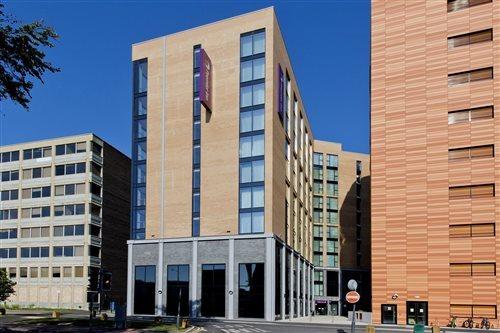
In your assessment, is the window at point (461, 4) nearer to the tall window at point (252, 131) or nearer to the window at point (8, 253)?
the tall window at point (252, 131)

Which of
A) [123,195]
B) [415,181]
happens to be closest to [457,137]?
[415,181]

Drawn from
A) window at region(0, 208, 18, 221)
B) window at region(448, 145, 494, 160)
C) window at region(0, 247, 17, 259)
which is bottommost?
window at region(0, 247, 17, 259)

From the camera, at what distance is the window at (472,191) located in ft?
182

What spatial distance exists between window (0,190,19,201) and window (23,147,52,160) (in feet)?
19.6

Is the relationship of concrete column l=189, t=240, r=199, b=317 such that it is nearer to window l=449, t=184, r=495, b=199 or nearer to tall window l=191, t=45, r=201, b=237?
tall window l=191, t=45, r=201, b=237

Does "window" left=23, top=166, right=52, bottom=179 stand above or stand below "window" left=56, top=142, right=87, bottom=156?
below

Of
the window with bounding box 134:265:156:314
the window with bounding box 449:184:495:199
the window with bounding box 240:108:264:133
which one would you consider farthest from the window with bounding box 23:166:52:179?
the window with bounding box 449:184:495:199

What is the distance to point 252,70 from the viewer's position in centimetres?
6169

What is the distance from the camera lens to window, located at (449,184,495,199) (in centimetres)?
5553

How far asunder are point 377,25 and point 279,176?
66.4 ft

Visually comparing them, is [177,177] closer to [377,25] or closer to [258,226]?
[258,226]

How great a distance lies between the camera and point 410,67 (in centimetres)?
6078

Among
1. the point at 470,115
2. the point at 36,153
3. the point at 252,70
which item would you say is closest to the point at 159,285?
the point at 252,70

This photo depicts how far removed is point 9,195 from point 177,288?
46.9 m
